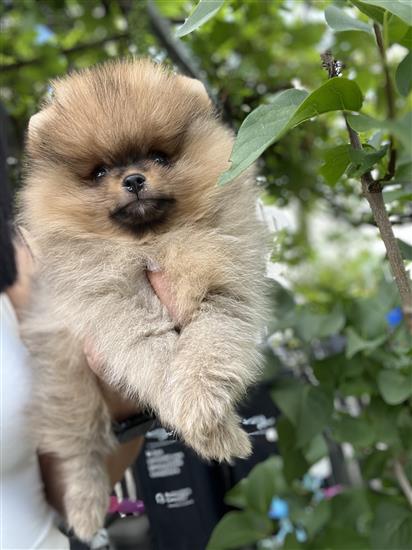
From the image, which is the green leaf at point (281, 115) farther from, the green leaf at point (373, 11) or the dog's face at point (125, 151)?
the dog's face at point (125, 151)

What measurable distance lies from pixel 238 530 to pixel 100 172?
678 millimetres

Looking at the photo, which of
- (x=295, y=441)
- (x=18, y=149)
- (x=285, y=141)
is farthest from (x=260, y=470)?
(x=18, y=149)

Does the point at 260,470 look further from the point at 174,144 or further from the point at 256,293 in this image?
the point at 174,144

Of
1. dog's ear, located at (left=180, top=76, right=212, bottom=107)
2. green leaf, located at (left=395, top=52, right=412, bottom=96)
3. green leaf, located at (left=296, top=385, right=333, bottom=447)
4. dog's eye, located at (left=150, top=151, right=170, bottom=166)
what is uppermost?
dog's ear, located at (left=180, top=76, right=212, bottom=107)

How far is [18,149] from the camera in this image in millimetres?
1541

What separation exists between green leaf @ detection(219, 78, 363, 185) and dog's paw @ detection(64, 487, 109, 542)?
75 centimetres

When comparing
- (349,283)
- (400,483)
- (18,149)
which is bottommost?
(400,483)

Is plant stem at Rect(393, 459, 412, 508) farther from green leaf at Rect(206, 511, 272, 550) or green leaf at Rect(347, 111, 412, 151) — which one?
green leaf at Rect(347, 111, 412, 151)

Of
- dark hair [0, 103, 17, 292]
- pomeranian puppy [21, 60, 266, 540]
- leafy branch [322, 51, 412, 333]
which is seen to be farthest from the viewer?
dark hair [0, 103, 17, 292]

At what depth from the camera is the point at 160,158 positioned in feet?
2.81

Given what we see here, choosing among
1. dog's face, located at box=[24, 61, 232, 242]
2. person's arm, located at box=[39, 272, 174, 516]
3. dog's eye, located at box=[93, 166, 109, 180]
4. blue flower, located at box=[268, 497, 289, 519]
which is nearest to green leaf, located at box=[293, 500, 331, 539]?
blue flower, located at box=[268, 497, 289, 519]

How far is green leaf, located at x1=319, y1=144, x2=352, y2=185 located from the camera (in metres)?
0.69

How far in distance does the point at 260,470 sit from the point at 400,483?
0.27 meters

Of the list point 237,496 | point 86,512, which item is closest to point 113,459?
point 86,512
